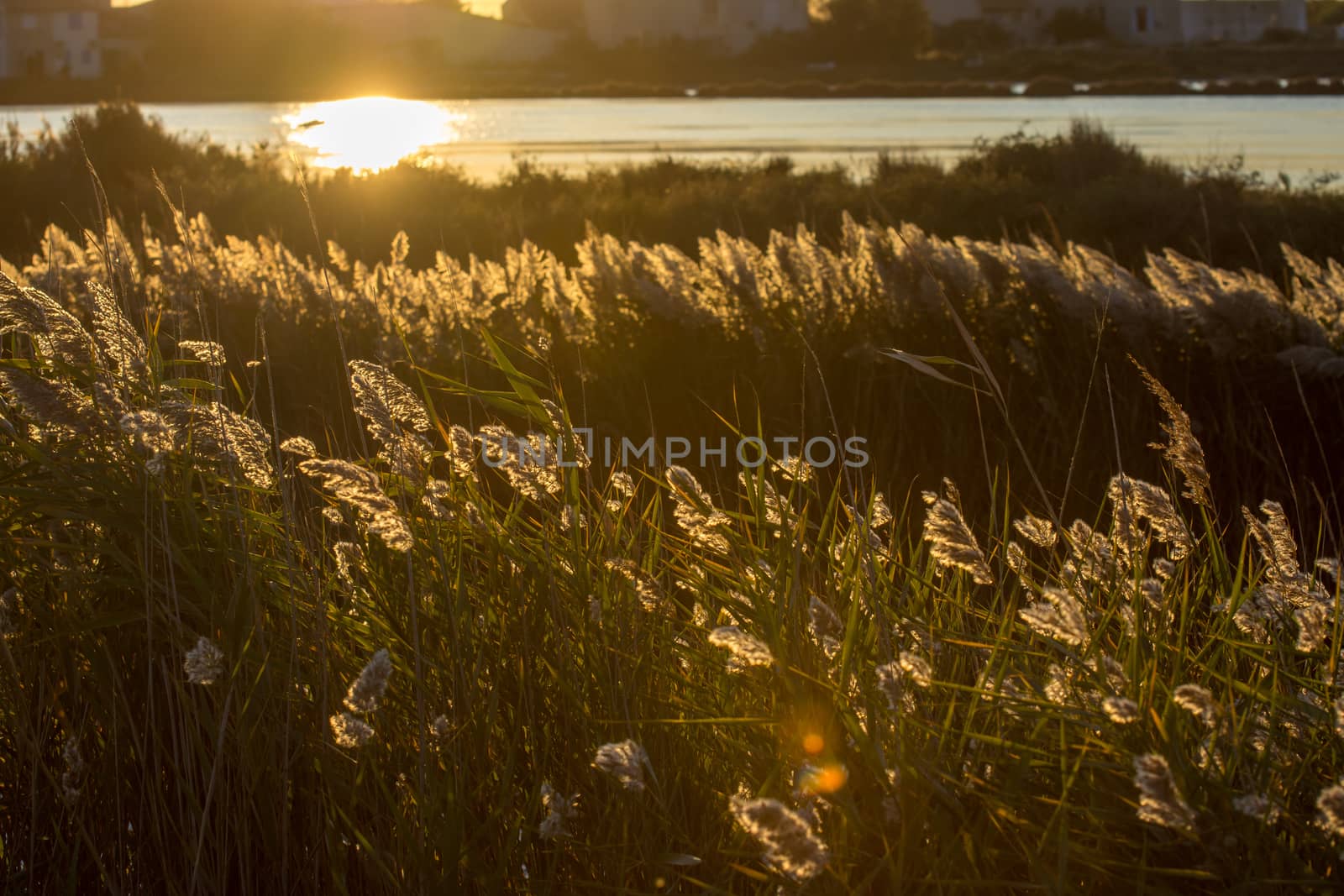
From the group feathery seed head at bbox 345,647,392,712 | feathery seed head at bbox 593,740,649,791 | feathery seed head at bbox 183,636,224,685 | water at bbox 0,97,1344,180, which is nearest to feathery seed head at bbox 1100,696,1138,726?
feathery seed head at bbox 593,740,649,791

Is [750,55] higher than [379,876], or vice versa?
[750,55]

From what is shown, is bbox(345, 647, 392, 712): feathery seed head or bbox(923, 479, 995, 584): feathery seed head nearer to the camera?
bbox(345, 647, 392, 712): feathery seed head

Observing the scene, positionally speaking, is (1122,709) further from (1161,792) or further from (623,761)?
(623,761)

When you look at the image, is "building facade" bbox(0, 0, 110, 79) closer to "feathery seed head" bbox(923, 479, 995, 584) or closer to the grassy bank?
the grassy bank

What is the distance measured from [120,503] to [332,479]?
0.75 meters

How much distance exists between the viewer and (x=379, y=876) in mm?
1789

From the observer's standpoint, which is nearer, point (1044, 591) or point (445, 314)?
point (1044, 591)

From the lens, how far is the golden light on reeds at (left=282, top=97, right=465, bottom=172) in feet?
84.7

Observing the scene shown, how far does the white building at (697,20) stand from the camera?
80.8 meters

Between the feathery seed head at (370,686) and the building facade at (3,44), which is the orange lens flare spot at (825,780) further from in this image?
the building facade at (3,44)

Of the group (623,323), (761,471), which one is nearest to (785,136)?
(623,323)

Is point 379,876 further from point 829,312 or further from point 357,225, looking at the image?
point 357,225

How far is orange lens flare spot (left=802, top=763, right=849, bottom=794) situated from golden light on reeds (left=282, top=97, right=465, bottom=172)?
11.6m

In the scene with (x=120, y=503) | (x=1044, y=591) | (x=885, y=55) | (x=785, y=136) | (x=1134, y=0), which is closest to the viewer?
(x=1044, y=591)
